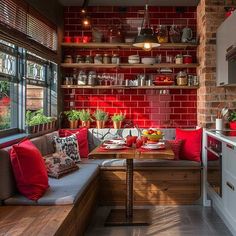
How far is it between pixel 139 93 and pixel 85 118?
962mm

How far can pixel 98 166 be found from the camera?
459 centimetres

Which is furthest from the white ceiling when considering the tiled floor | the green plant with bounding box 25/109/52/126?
the tiled floor

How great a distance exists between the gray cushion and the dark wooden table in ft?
2.75

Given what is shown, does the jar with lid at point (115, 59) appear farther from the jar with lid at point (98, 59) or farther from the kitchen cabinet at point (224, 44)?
A: the kitchen cabinet at point (224, 44)

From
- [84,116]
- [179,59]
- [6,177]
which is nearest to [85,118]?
[84,116]

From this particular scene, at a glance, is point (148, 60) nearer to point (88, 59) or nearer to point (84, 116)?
point (88, 59)

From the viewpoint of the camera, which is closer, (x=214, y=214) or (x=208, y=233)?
(x=208, y=233)

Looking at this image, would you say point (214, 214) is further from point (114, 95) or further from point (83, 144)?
point (114, 95)

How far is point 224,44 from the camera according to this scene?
174 inches

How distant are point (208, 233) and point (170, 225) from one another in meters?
0.43

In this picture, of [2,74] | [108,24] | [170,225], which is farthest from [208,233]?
[108,24]

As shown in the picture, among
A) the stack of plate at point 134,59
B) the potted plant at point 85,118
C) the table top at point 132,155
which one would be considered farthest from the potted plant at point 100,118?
the table top at point 132,155

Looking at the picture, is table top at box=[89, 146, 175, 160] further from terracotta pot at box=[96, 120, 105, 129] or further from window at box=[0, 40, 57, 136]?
terracotta pot at box=[96, 120, 105, 129]

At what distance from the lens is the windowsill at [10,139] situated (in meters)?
3.50
